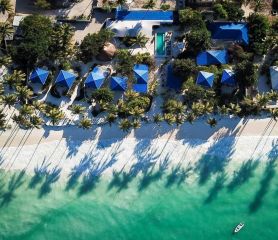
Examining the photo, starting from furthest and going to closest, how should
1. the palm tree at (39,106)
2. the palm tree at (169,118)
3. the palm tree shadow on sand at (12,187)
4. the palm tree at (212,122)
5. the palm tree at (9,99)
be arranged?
the palm tree shadow on sand at (12,187) < the palm tree at (212,122) < the palm tree at (39,106) < the palm tree at (169,118) < the palm tree at (9,99)

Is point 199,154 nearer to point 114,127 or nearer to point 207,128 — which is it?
point 207,128

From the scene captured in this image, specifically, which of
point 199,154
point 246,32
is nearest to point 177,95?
point 199,154

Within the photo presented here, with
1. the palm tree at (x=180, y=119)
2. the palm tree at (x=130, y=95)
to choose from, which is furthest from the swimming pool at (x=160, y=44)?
the palm tree at (x=180, y=119)

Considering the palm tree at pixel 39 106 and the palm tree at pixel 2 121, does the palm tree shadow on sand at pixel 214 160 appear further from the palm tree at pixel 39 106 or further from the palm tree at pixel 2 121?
the palm tree at pixel 2 121

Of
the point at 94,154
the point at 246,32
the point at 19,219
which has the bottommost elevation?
the point at 19,219

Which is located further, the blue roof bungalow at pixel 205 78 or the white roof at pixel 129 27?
the white roof at pixel 129 27

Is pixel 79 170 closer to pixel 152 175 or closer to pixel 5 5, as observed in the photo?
pixel 152 175

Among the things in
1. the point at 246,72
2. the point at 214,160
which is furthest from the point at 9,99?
the point at 246,72
